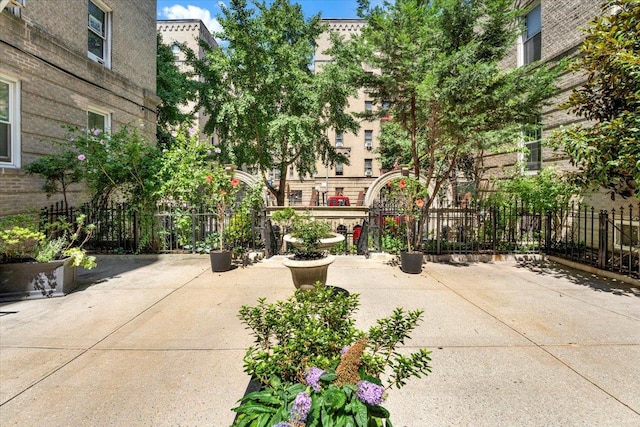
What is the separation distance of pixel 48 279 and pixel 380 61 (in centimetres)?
791

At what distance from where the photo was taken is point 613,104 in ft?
20.7

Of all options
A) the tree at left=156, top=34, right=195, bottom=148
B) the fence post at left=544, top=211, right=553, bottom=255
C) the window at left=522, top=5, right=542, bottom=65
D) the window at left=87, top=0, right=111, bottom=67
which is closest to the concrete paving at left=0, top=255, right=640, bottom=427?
the fence post at left=544, top=211, right=553, bottom=255

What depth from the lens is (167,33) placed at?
34.5 metres

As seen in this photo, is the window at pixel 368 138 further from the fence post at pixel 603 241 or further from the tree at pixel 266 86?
the fence post at pixel 603 241

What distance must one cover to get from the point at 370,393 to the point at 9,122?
32.4ft

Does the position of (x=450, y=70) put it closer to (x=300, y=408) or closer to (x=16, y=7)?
(x=300, y=408)

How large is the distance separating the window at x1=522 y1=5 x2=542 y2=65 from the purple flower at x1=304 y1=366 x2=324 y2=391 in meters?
13.9

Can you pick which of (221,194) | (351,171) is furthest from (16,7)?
(351,171)

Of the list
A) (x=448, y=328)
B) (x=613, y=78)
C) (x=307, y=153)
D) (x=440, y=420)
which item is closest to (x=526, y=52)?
(x=613, y=78)

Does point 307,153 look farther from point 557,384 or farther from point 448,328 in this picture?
point 557,384

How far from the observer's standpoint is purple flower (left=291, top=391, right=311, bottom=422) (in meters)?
1.47

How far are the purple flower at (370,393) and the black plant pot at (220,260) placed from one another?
5996mm

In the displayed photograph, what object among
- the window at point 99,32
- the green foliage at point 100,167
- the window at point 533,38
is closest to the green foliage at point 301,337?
the green foliage at point 100,167

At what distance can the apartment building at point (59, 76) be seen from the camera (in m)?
7.37
